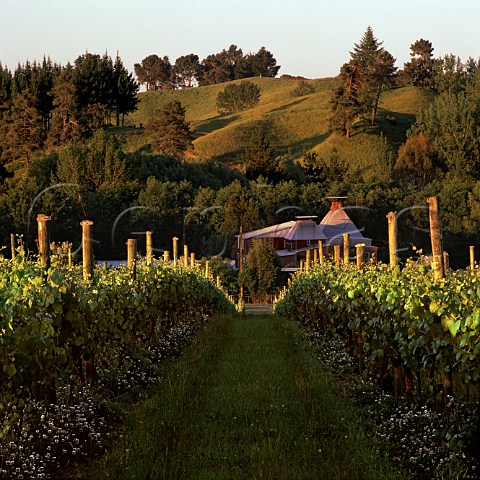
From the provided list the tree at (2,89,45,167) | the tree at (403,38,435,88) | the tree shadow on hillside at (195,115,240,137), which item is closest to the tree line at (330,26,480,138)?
the tree at (403,38,435,88)

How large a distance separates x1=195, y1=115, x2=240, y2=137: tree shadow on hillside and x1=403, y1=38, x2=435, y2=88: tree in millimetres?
33890

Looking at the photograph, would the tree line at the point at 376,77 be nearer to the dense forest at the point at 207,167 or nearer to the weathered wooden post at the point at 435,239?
the dense forest at the point at 207,167

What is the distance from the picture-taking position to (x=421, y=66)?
528ft

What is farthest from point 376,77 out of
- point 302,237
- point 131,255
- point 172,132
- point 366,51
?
point 131,255

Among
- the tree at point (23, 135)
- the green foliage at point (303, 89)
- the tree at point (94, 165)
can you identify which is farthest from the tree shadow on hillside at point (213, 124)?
the tree at point (94, 165)

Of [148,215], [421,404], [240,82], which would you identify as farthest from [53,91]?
[421,404]

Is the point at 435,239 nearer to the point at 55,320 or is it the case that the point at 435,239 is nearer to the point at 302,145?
the point at 55,320

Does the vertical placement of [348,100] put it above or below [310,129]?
above

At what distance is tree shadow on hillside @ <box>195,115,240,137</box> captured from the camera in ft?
472

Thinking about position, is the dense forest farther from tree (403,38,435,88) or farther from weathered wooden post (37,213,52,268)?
weathered wooden post (37,213,52,268)

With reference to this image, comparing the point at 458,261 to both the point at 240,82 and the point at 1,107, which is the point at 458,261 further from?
the point at 240,82

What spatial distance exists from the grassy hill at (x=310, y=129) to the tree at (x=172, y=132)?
317 centimetres

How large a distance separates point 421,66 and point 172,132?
72519 millimetres

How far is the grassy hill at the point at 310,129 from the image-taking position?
113 meters
